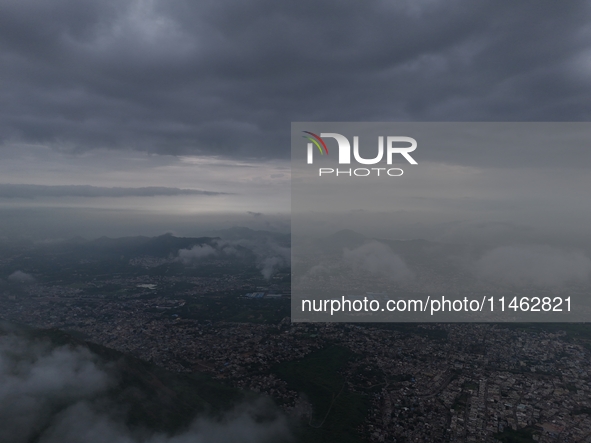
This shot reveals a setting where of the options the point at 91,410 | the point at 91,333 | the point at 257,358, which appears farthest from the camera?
the point at 91,333

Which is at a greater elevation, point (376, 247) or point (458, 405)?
point (376, 247)

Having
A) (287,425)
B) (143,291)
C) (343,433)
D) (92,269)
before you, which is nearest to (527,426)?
(343,433)

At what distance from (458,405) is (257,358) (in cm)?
2437

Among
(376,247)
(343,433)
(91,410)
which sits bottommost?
(343,433)

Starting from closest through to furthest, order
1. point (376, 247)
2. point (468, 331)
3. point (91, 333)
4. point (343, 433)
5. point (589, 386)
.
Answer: point (343, 433)
point (589, 386)
point (91, 333)
point (468, 331)
point (376, 247)

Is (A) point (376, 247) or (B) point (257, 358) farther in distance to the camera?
(A) point (376, 247)

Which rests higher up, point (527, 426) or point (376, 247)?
point (376, 247)

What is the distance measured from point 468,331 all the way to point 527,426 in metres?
29.1

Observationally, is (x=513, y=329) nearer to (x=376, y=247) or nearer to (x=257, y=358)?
(x=257, y=358)

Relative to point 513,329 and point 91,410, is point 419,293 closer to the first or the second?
point 513,329

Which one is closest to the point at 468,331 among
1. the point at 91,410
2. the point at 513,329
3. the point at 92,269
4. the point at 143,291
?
the point at 513,329

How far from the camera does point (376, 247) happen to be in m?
125

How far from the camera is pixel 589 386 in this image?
129 feet

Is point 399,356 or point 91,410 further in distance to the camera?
point 399,356
